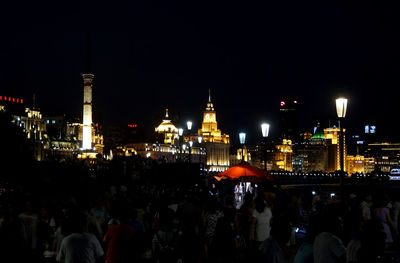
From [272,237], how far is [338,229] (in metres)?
0.90

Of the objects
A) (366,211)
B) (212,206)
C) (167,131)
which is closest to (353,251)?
(212,206)

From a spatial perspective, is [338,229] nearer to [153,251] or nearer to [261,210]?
[153,251]

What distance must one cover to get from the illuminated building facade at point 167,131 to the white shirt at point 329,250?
576 feet

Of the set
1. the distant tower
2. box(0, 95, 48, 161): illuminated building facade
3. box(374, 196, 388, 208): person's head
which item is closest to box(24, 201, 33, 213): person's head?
box(374, 196, 388, 208): person's head

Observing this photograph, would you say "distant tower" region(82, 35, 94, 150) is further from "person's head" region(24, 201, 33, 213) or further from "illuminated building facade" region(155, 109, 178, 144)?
"person's head" region(24, 201, 33, 213)

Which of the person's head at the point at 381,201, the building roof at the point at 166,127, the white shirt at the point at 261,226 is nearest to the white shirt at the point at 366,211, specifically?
the person's head at the point at 381,201

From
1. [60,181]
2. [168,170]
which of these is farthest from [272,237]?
[168,170]

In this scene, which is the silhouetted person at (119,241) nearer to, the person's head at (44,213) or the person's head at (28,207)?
the person's head at (28,207)

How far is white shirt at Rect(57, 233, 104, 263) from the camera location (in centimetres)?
731

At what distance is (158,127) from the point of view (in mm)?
189625

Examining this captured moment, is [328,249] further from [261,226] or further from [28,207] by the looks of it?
[28,207]

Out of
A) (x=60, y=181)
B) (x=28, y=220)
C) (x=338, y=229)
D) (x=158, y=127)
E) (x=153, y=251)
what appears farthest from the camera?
(x=158, y=127)

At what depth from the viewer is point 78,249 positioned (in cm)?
732

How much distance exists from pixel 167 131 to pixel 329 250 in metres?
179
